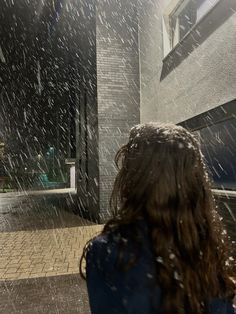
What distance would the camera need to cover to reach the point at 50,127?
43094 mm

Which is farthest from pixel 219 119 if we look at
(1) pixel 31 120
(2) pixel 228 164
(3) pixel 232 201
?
(1) pixel 31 120

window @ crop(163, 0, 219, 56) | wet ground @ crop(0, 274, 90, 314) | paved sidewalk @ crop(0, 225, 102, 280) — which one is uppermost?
window @ crop(163, 0, 219, 56)

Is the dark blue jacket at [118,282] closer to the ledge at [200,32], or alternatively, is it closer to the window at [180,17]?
the ledge at [200,32]

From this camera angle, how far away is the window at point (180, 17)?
293 inches

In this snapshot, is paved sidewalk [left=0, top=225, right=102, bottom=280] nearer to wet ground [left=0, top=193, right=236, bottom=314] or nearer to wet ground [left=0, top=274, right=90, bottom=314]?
wet ground [left=0, top=193, right=236, bottom=314]

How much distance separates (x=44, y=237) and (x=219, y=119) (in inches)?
190

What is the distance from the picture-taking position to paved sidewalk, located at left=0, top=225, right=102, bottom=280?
19.7 ft

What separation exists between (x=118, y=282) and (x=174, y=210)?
0.94 ft

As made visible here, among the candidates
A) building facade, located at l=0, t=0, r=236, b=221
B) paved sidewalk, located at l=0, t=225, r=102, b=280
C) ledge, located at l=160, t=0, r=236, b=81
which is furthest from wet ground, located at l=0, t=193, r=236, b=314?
ledge, located at l=160, t=0, r=236, b=81

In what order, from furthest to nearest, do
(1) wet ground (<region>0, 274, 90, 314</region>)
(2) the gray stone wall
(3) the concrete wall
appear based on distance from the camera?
(2) the gray stone wall
(3) the concrete wall
(1) wet ground (<region>0, 274, 90, 314</region>)

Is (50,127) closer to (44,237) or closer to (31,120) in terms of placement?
(31,120)

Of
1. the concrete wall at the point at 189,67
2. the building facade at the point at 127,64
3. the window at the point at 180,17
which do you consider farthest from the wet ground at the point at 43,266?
the window at the point at 180,17

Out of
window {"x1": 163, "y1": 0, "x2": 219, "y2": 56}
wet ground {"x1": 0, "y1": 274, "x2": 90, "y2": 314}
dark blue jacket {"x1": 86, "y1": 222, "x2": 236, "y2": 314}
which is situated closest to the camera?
dark blue jacket {"x1": 86, "y1": 222, "x2": 236, "y2": 314}

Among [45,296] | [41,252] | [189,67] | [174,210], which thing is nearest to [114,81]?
[189,67]
